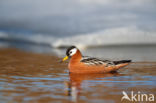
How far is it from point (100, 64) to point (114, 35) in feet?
27.1

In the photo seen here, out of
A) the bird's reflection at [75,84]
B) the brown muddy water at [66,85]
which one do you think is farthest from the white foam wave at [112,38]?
the bird's reflection at [75,84]

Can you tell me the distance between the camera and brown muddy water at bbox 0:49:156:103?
20.9 feet

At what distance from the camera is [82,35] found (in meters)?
18.7

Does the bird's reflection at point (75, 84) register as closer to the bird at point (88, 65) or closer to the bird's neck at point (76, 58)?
the bird at point (88, 65)

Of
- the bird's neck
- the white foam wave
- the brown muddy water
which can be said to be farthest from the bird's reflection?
the white foam wave

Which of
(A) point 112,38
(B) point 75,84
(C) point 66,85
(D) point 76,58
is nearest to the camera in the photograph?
(C) point 66,85

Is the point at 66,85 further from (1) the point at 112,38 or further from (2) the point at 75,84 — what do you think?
(1) the point at 112,38

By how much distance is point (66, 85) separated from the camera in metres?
7.90

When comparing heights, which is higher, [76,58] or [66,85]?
[76,58]

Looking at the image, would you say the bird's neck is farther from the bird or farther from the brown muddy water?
the brown muddy water

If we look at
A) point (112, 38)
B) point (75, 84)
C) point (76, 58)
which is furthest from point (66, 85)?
point (112, 38)

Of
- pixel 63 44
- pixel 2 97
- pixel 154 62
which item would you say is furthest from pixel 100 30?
pixel 2 97

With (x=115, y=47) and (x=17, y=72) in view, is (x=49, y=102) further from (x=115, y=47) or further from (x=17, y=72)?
(x=115, y=47)

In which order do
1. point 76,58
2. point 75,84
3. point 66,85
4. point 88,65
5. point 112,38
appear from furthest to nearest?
point 112,38
point 76,58
point 88,65
point 75,84
point 66,85
